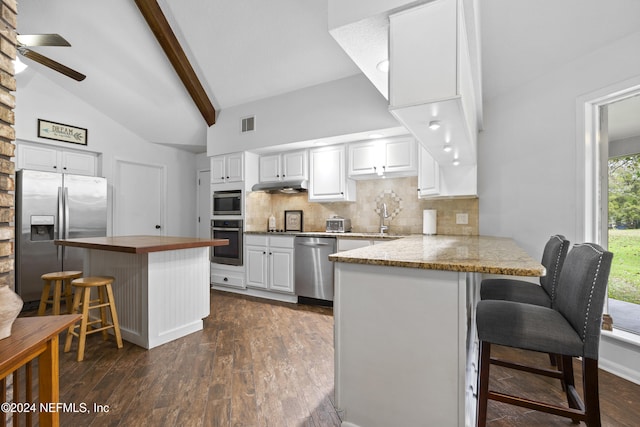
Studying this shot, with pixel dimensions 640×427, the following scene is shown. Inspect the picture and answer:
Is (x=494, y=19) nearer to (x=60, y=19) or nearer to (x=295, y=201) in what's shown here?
(x=295, y=201)

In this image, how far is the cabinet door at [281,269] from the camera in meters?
4.10

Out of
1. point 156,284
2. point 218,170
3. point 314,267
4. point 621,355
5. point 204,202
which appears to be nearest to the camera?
point 621,355

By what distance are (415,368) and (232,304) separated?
9.99 feet

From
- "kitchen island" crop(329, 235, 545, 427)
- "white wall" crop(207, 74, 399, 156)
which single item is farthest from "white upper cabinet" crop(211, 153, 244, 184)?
"kitchen island" crop(329, 235, 545, 427)

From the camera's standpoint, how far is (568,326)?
1.38m

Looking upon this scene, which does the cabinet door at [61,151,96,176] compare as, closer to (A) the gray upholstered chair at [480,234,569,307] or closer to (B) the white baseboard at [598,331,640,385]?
(A) the gray upholstered chair at [480,234,569,307]

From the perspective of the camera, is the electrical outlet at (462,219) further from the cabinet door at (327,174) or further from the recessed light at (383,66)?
the recessed light at (383,66)

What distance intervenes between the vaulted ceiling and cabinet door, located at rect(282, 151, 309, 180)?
867mm

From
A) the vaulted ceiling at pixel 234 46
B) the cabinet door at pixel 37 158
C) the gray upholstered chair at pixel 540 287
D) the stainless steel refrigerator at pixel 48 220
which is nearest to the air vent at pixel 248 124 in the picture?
the vaulted ceiling at pixel 234 46

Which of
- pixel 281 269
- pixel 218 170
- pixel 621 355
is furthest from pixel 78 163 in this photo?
pixel 621 355

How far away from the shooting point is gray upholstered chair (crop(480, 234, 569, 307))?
1972 millimetres

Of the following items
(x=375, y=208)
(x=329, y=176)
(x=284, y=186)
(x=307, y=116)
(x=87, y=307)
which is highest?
(x=307, y=116)

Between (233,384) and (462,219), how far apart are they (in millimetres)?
2854

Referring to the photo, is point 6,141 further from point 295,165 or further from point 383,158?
point 295,165
